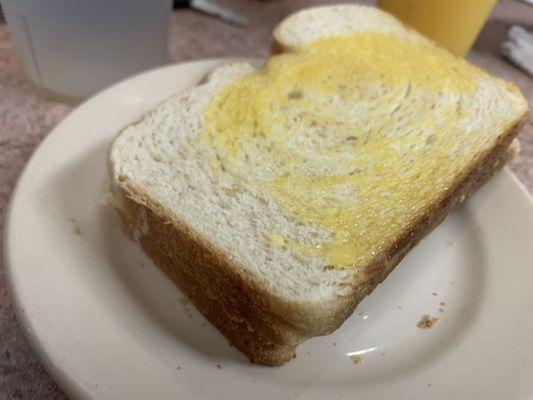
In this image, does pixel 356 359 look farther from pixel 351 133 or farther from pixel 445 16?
pixel 445 16

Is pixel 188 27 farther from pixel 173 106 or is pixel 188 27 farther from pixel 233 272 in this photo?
pixel 233 272

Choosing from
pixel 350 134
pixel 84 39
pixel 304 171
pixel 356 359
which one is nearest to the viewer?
pixel 356 359

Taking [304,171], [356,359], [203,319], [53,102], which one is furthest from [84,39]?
[356,359]

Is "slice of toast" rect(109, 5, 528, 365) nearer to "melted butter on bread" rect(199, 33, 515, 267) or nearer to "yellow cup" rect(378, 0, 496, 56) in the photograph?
"melted butter on bread" rect(199, 33, 515, 267)

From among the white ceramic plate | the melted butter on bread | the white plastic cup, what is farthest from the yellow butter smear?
the white plastic cup

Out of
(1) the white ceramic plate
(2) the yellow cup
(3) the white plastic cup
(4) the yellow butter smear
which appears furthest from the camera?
(2) the yellow cup

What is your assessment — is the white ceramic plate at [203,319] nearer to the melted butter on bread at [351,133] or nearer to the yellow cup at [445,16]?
the melted butter on bread at [351,133]

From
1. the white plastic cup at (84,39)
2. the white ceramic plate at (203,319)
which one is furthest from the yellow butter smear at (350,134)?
the white plastic cup at (84,39)
